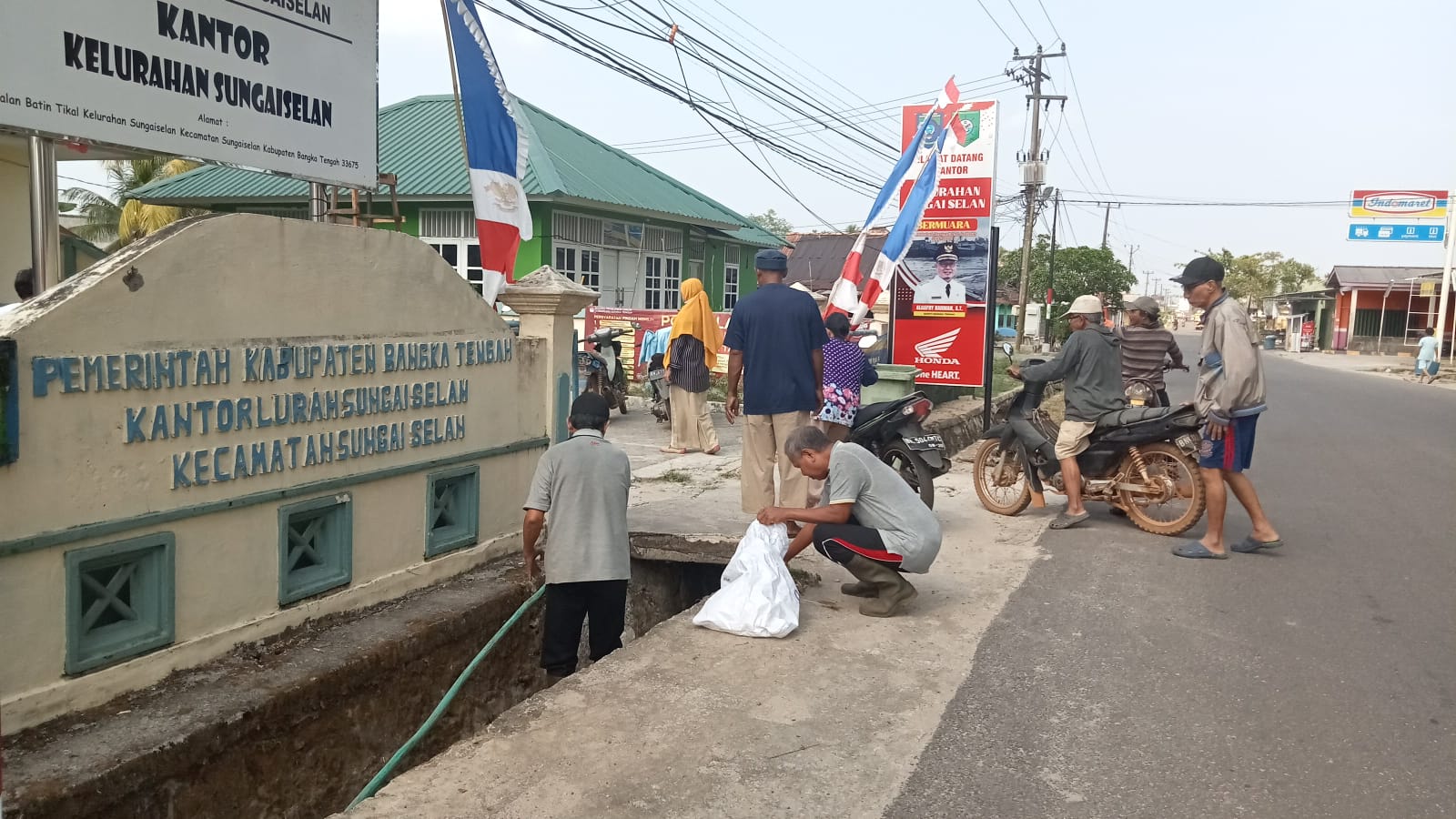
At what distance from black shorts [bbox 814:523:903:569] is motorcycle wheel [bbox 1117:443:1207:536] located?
287 centimetres

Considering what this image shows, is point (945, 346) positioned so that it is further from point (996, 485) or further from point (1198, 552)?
point (1198, 552)

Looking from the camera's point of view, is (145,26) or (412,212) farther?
(412,212)

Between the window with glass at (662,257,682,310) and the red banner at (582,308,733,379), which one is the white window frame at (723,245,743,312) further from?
the red banner at (582,308,733,379)

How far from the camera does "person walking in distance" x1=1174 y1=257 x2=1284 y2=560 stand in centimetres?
633

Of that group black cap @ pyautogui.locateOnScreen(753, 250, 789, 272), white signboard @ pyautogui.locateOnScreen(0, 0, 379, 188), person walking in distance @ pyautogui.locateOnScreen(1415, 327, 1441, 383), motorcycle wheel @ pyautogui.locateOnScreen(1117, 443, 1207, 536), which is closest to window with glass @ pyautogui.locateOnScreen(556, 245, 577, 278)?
black cap @ pyautogui.locateOnScreen(753, 250, 789, 272)

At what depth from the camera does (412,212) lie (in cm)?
1684

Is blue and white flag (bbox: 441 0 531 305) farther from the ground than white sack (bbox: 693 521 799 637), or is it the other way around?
blue and white flag (bbox: 441 0 531 305)

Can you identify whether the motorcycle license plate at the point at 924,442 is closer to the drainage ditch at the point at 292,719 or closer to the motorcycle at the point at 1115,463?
the motorcycle at the point at 1115,463

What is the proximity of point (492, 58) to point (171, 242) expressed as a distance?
10.8 feet

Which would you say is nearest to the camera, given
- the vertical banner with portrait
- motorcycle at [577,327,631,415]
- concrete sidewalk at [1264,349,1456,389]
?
the vertical banner with portrait

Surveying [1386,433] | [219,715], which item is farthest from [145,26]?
[1386,433]

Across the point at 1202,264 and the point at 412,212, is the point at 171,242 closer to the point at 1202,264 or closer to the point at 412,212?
the point at 1202,264

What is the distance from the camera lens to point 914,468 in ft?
25.1

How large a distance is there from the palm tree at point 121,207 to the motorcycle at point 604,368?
49.9 feet
